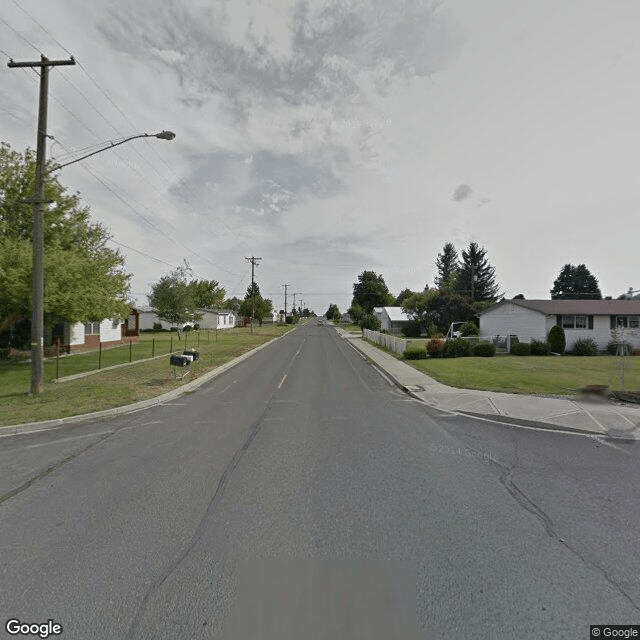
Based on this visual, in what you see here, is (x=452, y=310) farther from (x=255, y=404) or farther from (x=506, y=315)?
(x=255, y=404)

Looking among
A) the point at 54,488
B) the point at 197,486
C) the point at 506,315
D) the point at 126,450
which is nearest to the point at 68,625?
the point at 197,486

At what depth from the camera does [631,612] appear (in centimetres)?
270

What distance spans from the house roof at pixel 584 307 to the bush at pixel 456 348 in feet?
26.3

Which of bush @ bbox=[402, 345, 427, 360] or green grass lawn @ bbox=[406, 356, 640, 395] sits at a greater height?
bush @ bbox=[402, 345, 427, 360]

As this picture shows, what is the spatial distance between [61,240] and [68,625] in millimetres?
23350

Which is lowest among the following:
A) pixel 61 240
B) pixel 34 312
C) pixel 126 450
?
pixel 126 450

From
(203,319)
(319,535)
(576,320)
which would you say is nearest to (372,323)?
(576,320)

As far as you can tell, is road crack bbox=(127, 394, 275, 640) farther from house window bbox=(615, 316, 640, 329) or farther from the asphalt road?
house window bbox=(615, 316, 640, 329)

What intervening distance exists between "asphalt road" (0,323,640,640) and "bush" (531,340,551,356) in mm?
18424

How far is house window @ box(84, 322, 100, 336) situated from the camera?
2552cm

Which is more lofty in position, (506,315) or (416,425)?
(506,315)

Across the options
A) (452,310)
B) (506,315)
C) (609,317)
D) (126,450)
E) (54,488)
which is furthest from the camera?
(452,310)

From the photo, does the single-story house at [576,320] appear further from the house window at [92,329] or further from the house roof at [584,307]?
the house window at [92,329]

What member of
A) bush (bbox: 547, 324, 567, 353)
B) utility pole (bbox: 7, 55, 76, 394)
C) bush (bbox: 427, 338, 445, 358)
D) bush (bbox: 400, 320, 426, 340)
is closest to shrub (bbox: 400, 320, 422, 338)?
bush (bbox: 400, 320, 426, 340)
